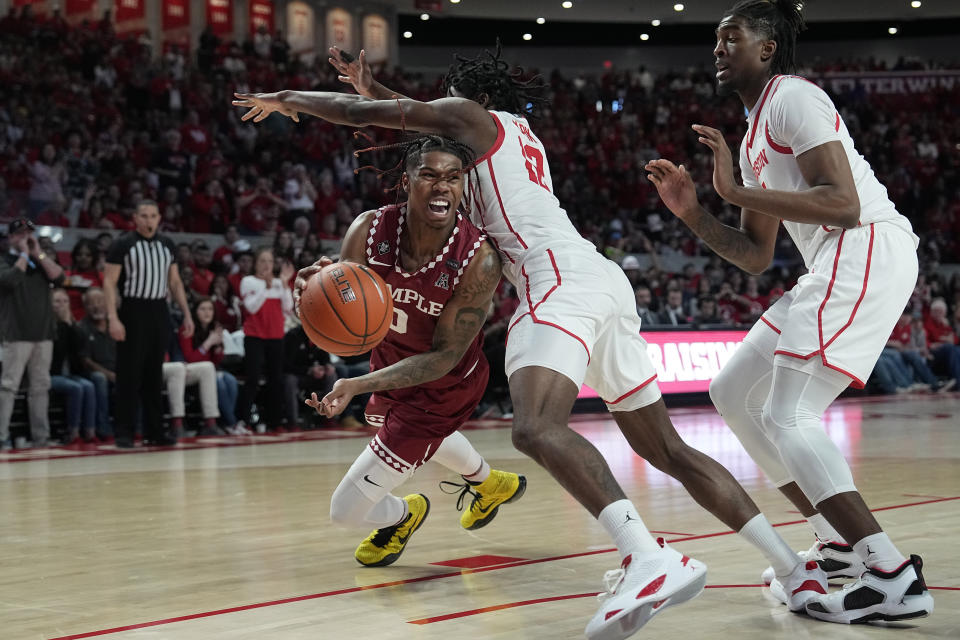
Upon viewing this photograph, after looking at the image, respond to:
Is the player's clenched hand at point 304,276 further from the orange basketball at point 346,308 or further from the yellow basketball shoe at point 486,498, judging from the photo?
the yellow basketball shoe at point 486,498

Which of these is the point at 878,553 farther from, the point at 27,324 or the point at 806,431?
the point at 27,324

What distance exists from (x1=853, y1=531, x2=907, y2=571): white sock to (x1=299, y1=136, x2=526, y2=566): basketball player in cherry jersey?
146 cm

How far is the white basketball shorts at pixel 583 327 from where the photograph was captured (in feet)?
11.5

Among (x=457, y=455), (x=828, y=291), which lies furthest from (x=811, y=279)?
(x=457, y=455)

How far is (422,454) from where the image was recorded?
4.41 m

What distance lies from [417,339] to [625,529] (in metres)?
1.42

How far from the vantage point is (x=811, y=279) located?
3545 millimetres

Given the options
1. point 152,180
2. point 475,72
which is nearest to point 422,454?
point 475,72

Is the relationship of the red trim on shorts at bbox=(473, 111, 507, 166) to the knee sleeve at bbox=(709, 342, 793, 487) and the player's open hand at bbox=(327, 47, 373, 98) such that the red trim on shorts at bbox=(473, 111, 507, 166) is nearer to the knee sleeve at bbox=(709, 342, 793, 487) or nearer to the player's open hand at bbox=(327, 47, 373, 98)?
the player's open hand at bbox=(327, 47, 373, 98)

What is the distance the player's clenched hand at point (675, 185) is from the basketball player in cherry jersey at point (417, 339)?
2.20 feet

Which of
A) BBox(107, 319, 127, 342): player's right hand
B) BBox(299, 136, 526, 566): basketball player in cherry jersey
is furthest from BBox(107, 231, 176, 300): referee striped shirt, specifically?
BBox(299, 136, 526, 566): basketball player in cherry jersey

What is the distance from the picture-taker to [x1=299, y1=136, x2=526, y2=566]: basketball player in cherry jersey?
380cm

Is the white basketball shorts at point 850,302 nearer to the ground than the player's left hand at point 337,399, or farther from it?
farther from it

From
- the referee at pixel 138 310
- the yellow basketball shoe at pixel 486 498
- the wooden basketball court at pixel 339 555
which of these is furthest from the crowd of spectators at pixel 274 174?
the yellow basketball shoe at pixel 486 498
